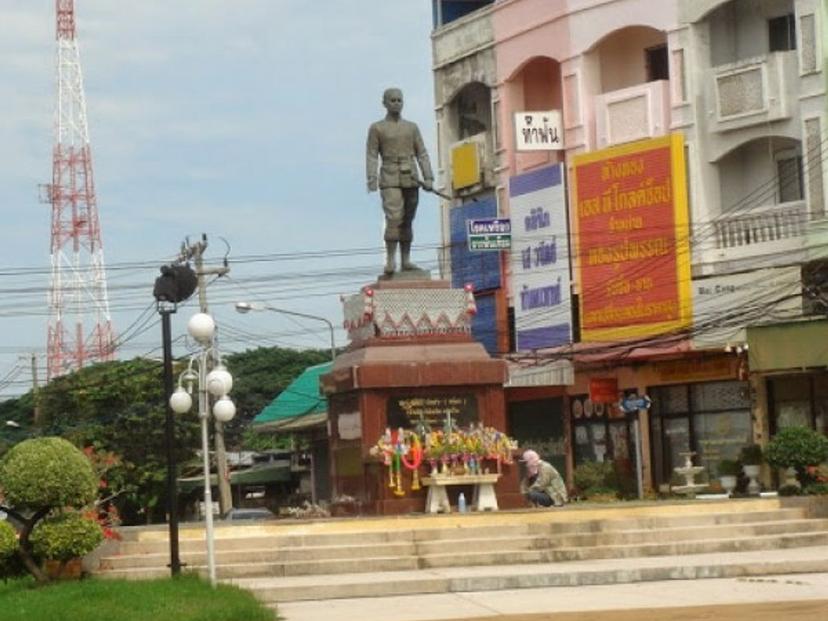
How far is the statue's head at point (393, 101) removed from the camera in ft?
96.4

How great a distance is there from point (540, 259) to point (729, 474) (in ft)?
35.5

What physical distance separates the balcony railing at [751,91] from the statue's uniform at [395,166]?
17591 mm

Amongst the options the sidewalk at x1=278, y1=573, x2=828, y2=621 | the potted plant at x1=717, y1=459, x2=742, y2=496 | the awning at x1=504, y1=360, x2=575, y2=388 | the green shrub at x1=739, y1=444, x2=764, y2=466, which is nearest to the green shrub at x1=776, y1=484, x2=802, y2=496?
the sidewalk at x1=278, y1=573, x2=828, y2=621

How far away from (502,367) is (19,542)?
27.2ft

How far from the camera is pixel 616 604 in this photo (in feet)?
64.8

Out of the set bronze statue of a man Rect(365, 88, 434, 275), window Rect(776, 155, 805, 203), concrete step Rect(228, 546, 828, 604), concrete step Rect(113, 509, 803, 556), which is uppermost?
window Rect(776, 155, 805, 203)

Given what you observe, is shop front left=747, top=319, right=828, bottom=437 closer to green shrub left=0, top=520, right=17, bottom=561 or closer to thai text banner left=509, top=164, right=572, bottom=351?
thai text banner left=509, top=164, right=572, bottom=351

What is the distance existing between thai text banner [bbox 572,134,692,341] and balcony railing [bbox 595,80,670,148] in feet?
1.71

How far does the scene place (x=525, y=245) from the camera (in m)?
51.8

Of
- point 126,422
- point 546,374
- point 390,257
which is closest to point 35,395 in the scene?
point 126,422

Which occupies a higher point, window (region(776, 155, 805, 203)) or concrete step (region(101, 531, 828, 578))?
window (region(776, 155, 805, 203))

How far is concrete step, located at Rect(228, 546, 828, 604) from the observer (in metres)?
22.1

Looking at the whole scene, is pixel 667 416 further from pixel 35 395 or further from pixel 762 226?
pixel 35 395

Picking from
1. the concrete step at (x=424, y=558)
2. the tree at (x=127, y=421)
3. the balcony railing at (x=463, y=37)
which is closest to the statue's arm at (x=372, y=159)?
the concrete step at (x=424, y=558)
